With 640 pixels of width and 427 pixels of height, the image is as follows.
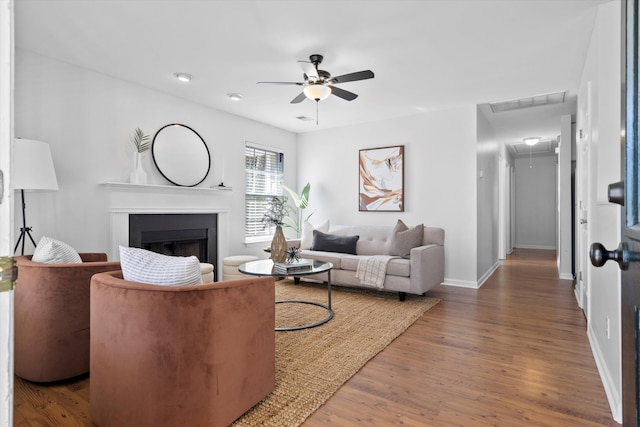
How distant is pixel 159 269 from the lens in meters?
1.67

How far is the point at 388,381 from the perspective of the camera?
2172mm

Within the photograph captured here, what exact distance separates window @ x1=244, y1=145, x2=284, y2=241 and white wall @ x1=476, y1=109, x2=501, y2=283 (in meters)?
3.10

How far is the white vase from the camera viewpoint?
3.80m

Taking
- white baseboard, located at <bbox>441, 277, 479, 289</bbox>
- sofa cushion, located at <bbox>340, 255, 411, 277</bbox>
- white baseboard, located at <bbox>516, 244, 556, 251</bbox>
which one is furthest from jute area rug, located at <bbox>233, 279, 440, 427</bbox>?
white baseboard, located at <bbox>516, 244, 556, 251</bbox>

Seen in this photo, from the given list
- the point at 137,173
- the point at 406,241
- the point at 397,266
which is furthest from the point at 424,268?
the point at 137,173

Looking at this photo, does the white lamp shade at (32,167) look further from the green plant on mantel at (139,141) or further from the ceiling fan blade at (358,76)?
the ceiling fan blade at (358,76)

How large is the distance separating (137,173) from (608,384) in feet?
13.8

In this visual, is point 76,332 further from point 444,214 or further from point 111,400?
point 444,214

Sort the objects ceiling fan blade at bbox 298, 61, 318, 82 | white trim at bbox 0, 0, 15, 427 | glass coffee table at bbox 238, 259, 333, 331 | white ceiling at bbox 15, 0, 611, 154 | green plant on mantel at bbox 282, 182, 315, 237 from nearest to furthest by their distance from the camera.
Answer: white trim at bbox 0, 0, 15, 427
white ceiling at bbox 15, 0, 611, 154
glass coffee table at bbox 238, 259, 333, 331
ceiling fan blade at bbox 298, 61, 318, 82
green plant on mantel at bbox 282, 182, 315, 237

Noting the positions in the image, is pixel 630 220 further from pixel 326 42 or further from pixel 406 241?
pixel 406 241

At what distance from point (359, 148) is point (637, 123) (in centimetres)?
518

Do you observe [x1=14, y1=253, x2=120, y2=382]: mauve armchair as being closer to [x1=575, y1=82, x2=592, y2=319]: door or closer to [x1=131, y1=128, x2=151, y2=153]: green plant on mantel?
[x1=131, y1=128, x2=151, y2=153]: green plant on mantel

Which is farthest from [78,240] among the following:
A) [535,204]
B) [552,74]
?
[535,204]

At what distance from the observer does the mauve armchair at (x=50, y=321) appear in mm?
2094
